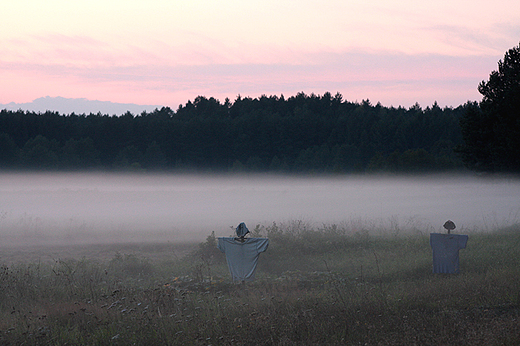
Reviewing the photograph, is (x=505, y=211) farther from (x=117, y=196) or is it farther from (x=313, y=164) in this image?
(x=313, y=164)

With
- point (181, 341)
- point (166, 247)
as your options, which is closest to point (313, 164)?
point (166, 247)

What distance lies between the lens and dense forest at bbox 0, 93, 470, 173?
9019cm

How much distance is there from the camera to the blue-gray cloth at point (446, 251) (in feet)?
40.6

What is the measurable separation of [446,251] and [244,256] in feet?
17.2

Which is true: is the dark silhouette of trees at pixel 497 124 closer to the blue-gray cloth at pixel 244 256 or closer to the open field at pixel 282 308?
the open field at pixel 282 308

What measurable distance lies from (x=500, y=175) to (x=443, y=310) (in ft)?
95.3

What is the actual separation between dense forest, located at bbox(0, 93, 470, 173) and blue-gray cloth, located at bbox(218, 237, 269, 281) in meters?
70.5

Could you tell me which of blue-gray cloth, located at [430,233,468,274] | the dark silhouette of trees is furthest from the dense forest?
blue-gray cloth, located at [430,233,468,274]

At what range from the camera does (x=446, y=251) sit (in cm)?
1245

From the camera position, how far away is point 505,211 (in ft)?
100

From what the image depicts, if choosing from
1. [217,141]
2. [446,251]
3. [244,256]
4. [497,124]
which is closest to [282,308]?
[244,256]

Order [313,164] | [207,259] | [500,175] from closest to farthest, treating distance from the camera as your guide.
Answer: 1. [207,259]
2. [500,175]
3. [313,164]

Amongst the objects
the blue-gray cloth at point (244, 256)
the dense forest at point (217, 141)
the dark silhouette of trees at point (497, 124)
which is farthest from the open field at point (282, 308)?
the dense forest at point (217, 141)

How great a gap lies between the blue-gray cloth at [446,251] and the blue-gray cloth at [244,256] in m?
4.40
